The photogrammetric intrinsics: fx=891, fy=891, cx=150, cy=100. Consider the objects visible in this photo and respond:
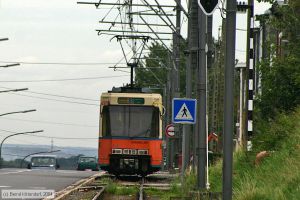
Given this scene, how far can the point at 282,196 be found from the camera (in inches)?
515

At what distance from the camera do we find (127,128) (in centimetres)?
3073

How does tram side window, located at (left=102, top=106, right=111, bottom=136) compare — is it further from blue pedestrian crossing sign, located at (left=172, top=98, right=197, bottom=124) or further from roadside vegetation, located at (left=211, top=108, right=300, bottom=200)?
blue pedestrian crossing sign, located at (left=172, top=98, right=197, bottom=124)

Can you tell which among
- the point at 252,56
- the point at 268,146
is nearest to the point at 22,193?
the point at 268,146

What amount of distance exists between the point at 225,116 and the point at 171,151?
4074 centimetres

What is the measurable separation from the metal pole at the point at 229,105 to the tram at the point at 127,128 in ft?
62.6

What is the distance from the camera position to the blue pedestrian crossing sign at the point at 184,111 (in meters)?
20.6

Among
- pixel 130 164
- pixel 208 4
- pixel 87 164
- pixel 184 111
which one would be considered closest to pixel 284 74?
pixel 130 164

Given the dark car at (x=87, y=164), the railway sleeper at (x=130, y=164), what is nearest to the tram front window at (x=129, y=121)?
the railway sleeper at (x=130, y=164)

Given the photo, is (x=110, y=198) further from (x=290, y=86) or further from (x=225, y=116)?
(x=225, y=116)

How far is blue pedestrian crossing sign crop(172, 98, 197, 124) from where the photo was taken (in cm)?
2064

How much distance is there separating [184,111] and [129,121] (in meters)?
10.1

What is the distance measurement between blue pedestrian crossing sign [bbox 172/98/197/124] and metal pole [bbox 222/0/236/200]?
9.26 metres

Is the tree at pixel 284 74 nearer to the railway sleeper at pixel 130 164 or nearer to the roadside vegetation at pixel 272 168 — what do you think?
the roadside vegetation at pixel 272 168

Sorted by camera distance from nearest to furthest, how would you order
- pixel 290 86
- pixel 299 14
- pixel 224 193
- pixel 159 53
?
pixel 224 193, pixel 290 86, pixel 299 14, pixel 159 53
